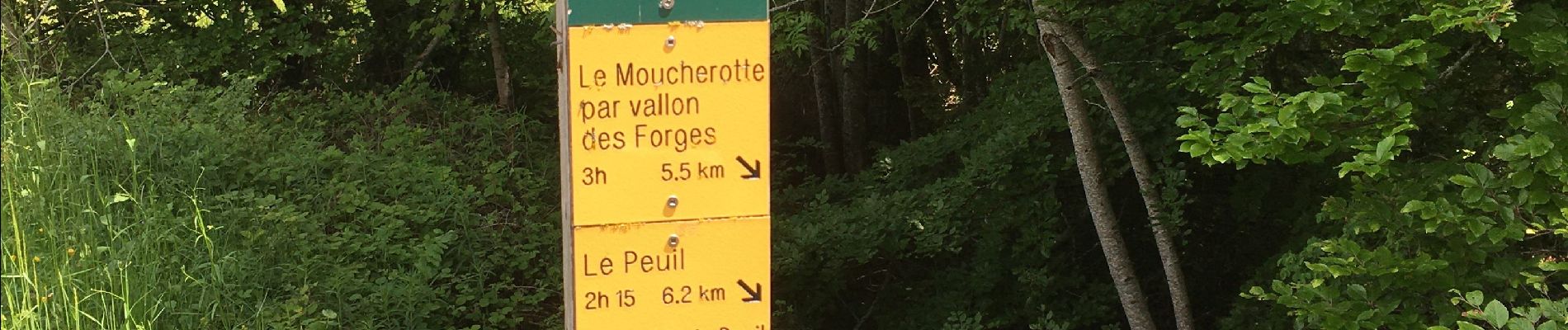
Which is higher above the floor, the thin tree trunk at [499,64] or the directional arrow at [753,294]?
the thin tree trunk at [499,64]

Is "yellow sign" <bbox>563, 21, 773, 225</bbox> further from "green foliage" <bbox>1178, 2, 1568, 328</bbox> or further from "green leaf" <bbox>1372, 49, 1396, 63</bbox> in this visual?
"green leaf" <bbox>1372, 49, 1396, 63</bbox>


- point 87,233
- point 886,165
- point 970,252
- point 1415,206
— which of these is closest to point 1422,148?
point 1415,206

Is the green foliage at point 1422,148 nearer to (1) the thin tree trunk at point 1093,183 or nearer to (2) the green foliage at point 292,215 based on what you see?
(1) the thin tree trunk at point 1093,183

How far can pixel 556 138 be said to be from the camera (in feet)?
26.1

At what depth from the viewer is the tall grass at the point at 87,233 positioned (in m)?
4.38

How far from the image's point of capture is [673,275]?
9.80 ft

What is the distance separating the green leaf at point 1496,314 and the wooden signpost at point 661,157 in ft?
5.28

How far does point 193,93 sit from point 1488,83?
5851 millimetres

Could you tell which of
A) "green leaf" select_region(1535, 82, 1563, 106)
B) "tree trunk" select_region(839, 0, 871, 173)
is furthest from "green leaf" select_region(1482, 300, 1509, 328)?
"tree trunk" select_region(839, 0, 871, 173)

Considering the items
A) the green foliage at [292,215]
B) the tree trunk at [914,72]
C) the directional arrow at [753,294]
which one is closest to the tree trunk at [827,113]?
the tree trunk at [914,72]

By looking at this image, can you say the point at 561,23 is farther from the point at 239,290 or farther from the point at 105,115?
the point at 105,115

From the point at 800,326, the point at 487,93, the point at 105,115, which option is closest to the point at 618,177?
the point at 800,326

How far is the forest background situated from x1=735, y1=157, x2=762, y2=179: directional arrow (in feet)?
3.55

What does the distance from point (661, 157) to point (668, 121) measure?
0.07 m
